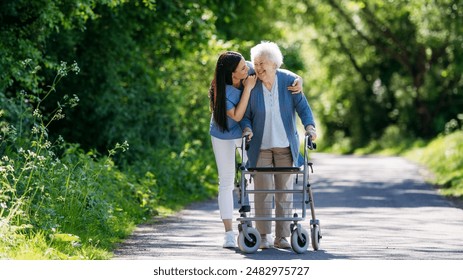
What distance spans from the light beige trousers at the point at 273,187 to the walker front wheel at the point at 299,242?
0.44m

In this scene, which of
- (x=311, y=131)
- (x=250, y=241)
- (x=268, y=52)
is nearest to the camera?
(x=250, y=241)

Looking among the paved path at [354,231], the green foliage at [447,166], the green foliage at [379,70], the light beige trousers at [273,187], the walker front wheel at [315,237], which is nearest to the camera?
the paved path at [354,231]

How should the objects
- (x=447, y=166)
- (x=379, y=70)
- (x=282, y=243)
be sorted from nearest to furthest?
1. (x=282, y=243)
2. (x=447, y=166)
3. (x=379, y=70)

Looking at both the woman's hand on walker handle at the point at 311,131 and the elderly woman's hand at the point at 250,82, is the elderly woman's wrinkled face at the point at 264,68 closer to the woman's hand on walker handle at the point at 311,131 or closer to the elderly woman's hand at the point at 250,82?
the elderly woman's hand at the point at 250,82

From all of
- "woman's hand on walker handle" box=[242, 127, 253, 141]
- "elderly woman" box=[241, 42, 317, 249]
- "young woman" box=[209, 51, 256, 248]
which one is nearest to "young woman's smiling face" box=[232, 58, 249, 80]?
"young woman" box=[209, 51, 256, 248]

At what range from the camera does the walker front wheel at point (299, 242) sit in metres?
10.4

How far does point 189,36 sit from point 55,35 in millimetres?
3455

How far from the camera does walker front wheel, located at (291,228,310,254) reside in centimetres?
1035

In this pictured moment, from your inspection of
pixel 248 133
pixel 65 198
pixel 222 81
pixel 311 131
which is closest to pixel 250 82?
pixel 222 81

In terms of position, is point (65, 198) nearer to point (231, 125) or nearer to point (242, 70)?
point (231, 125)

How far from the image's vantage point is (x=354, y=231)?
12.9 metres

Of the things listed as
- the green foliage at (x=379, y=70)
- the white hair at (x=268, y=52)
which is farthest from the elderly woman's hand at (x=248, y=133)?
the green foliage at (x=379, y=70)

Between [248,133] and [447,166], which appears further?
[447,166]

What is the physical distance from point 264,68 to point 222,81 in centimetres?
45
